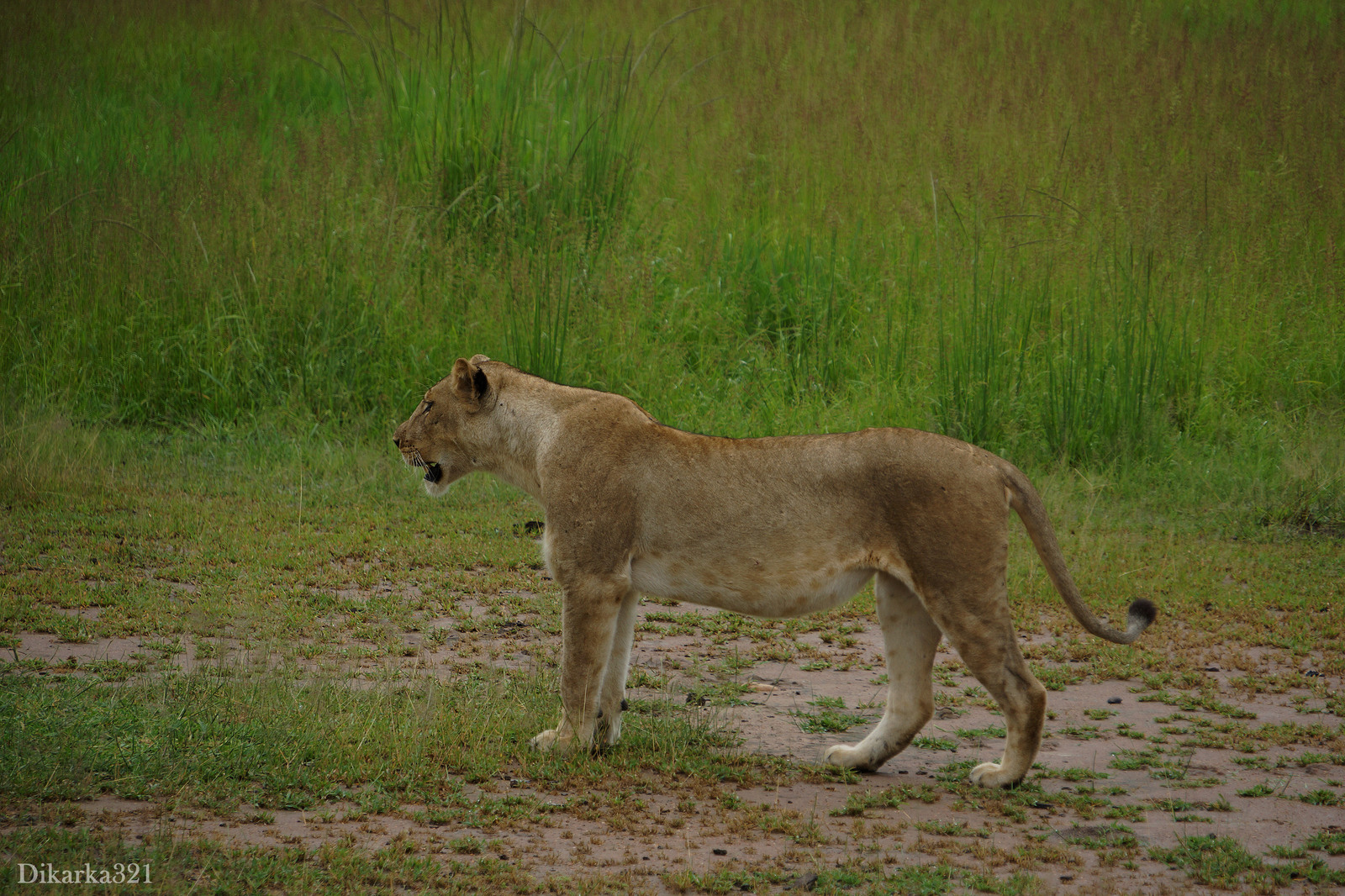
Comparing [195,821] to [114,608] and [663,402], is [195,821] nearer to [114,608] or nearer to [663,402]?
[114,608]

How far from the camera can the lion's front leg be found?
452cm

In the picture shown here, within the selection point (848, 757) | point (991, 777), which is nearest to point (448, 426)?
point (848, 757)

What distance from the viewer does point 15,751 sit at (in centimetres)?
390

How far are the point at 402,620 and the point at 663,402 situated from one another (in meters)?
4.00

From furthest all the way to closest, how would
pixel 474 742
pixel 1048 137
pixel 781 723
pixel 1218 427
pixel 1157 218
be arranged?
pixel 1048 137, pixel 1157 218, pixel 1218 427, pixel 781 723, pixel 474 742

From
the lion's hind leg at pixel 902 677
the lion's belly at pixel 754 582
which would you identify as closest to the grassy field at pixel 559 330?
the lion's hind leg at pixel 902 677

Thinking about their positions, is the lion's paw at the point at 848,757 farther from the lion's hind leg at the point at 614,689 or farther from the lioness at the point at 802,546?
the lion's hind leg at the point at 614,689

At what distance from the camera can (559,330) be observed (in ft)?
30.5

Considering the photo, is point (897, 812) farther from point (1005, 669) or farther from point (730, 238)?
point (730, 238)

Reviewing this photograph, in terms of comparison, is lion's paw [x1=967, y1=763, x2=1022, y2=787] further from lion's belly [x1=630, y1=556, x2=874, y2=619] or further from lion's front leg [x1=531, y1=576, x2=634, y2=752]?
lion's front leg [x1=531, y1=576, x2=634, y2=752]

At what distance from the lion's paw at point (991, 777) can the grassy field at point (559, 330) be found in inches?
26.9

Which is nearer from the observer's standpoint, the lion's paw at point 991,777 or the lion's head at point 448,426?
the lion's paw at point 991,777

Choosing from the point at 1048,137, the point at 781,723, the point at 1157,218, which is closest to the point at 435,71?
the point at 1048,137

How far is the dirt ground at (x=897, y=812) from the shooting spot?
371 centimetres
